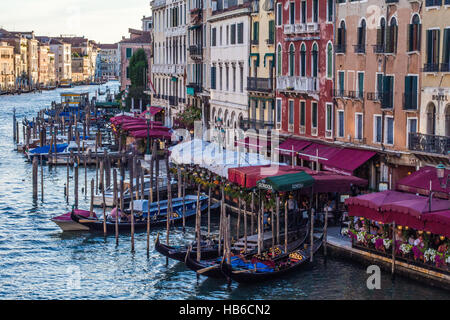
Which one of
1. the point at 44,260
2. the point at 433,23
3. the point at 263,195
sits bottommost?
the point at 44,260

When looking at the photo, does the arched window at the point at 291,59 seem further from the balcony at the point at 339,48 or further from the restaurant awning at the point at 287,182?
the restaurant awning at the point at 287,182

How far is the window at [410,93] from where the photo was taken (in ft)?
91.8

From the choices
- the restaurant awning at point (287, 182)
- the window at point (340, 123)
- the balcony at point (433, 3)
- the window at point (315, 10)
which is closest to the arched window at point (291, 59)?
the window at point (315, 10)

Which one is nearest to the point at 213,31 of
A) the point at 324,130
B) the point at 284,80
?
the point at 284,80

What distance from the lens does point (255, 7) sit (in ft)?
132

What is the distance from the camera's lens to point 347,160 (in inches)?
1209

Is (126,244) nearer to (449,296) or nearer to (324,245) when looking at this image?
(324,245)

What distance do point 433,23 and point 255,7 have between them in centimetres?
1452

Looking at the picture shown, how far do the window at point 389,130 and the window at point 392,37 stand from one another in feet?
7.38

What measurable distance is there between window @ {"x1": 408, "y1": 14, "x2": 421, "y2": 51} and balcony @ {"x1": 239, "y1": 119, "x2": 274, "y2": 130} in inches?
443

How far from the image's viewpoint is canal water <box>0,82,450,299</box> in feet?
77.0

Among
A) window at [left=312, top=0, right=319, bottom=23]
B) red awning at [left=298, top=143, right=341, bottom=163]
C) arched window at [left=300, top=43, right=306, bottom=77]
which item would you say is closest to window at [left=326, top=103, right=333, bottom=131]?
red awning at [left=298, top=143, right=341, bottom=163]

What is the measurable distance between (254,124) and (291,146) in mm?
4954

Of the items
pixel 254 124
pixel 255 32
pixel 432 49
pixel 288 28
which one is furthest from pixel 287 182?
pixel 255 32
